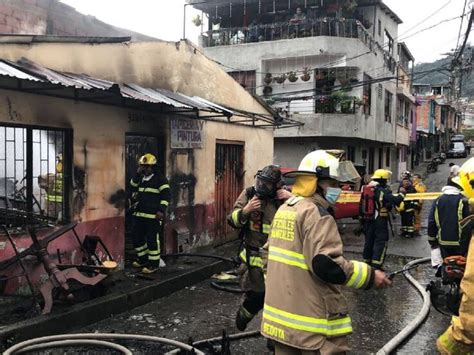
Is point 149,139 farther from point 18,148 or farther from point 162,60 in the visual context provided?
point 18,148

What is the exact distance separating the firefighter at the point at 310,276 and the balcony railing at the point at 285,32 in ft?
62.0

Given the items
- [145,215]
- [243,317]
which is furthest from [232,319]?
[145,215]

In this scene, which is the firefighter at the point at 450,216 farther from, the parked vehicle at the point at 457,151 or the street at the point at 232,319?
the parked vehicle at the point at 457,151

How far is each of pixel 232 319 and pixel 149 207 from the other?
7.61 ft

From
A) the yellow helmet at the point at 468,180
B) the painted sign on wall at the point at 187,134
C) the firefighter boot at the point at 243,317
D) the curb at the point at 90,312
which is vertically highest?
the painted sign on wall at the point at 187,134

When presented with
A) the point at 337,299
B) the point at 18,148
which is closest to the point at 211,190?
the point at 18,148

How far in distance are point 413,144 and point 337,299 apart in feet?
128

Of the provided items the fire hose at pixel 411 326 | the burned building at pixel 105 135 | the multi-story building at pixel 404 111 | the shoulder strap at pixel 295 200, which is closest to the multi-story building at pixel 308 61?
the multi-story building at pixel 404 111

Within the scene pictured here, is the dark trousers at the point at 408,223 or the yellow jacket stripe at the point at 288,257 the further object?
the dark trousers at the point at 408,223

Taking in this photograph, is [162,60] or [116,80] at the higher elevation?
[162,60]

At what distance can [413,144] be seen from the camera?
3931 centimetres

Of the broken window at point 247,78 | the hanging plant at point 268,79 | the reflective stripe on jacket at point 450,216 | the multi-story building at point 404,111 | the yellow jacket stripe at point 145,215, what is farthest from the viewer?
the multi-story building at point 404,111

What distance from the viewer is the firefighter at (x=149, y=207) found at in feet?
24.0

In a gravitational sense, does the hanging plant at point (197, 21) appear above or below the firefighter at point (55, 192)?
above
